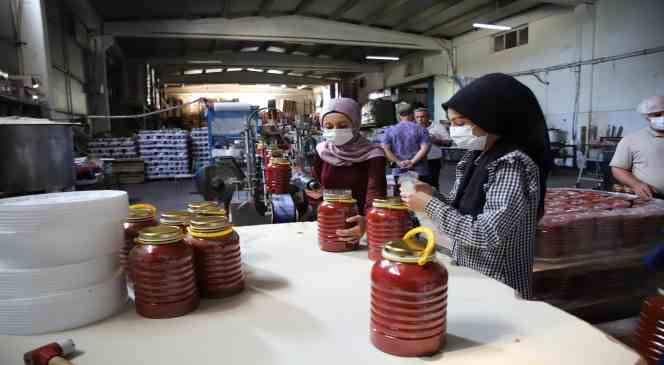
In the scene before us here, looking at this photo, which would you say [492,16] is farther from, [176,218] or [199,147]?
[176,218]

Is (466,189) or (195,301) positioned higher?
(466,189)

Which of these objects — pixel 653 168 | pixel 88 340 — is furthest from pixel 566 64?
pixel 88 340

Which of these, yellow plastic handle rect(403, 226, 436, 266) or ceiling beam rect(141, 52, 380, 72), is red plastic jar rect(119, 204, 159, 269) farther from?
ceiling beam rect(141, 52, 380, 72)

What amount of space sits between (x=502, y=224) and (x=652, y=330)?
0.56m

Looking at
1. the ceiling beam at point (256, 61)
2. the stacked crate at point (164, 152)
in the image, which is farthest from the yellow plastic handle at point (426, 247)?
the ceiling beam at point (256, 61)

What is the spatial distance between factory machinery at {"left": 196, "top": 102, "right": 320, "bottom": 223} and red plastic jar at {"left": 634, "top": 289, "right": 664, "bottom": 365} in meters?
1.46

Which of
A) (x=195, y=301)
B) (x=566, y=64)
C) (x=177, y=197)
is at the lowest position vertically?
(x=177, y=197)

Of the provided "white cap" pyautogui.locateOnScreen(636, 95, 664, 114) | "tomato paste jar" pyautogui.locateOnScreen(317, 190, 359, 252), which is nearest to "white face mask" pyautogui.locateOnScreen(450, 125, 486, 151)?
"tomato paste jar" pyautogui.locateOnScreen(317, 190, 359, 252)

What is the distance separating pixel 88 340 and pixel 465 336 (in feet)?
2.60

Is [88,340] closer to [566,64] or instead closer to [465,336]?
[465,336]

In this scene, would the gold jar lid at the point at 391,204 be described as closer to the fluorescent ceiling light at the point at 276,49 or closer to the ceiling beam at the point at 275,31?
the ceiling beam at the point at 275,31

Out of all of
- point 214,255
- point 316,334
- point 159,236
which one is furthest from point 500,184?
point 159,236

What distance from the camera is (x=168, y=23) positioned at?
410 inches

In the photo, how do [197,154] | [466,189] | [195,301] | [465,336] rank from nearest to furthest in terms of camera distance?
[465,336] < [195,301] < [466,189] < [197,154]
